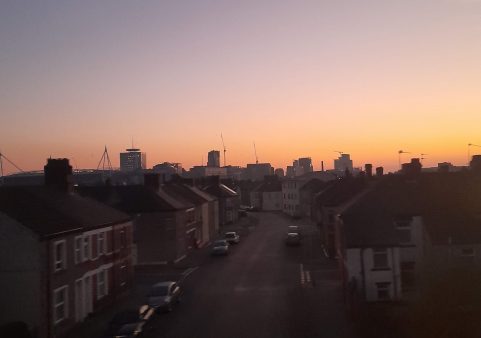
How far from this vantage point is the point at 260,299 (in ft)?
123

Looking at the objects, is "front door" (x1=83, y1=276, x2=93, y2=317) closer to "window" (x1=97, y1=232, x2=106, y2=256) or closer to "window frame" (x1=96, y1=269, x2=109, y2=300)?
"window frame" (x1=96, y1=269, x2=109, y2=300)

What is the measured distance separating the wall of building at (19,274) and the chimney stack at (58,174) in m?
10.3

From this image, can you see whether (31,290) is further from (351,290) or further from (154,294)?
(351,290)

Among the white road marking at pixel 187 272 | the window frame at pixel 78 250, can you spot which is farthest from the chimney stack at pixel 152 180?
the window frame at pixel 78 250

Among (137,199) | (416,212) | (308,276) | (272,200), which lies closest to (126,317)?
(416,212)

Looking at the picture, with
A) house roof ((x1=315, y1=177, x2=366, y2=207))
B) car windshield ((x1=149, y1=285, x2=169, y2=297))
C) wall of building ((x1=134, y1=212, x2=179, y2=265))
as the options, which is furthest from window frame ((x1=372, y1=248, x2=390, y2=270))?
wall of building ((x1=134, y1=212, x2=179, y2=265))

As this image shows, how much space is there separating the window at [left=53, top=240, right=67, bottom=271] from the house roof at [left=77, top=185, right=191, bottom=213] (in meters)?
24.5

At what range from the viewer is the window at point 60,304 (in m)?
28.7

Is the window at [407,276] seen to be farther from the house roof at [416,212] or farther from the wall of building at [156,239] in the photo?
the wall of building at [156,239]

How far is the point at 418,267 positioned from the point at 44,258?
23.2 metres

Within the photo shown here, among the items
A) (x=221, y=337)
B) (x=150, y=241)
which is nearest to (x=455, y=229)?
(x=221, y=337)

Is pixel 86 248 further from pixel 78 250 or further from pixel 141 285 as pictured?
pixel 141 285

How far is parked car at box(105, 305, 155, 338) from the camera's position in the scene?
88.3 feet

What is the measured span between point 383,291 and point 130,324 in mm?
16362
